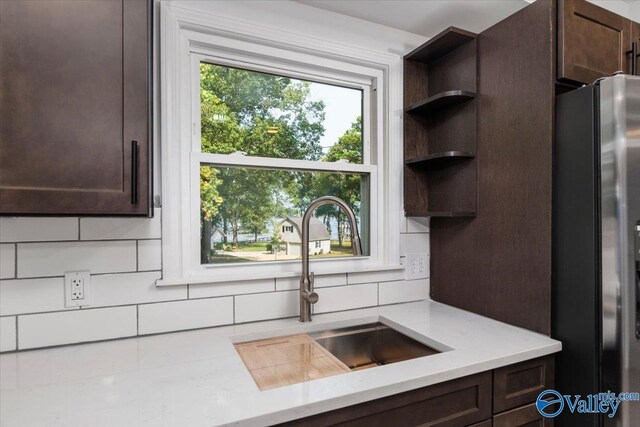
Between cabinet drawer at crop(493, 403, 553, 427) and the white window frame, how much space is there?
0.75 metres

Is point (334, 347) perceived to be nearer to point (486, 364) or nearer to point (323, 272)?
point (323, 272)

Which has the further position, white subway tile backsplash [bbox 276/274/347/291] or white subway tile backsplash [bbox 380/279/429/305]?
white subway tile backsplash [bbox 380/279/429/305]

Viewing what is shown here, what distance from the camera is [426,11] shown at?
157 cm

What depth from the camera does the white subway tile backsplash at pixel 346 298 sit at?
1553 mm

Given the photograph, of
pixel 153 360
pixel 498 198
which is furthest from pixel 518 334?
pixel 153 360

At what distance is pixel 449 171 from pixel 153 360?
1440mm

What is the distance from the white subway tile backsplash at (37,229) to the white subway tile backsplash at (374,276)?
1.12 m

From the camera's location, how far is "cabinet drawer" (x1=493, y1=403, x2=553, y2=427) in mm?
1084

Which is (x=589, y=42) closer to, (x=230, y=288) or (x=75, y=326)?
(x=230, y=288)

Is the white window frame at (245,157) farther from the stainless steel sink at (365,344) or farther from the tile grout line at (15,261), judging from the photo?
the tile grout line at (15,261)

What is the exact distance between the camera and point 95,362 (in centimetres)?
104

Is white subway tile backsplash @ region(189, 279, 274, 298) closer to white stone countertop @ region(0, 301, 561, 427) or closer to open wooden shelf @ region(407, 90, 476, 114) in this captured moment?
white stone countertop @ region(0, 301, 561, 427)

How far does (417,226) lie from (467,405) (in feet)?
2.98

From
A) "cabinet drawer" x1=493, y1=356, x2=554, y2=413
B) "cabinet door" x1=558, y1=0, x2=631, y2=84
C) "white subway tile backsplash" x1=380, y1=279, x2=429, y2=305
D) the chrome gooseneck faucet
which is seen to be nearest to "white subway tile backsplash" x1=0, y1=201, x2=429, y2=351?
the chrome gooseneck faucet
